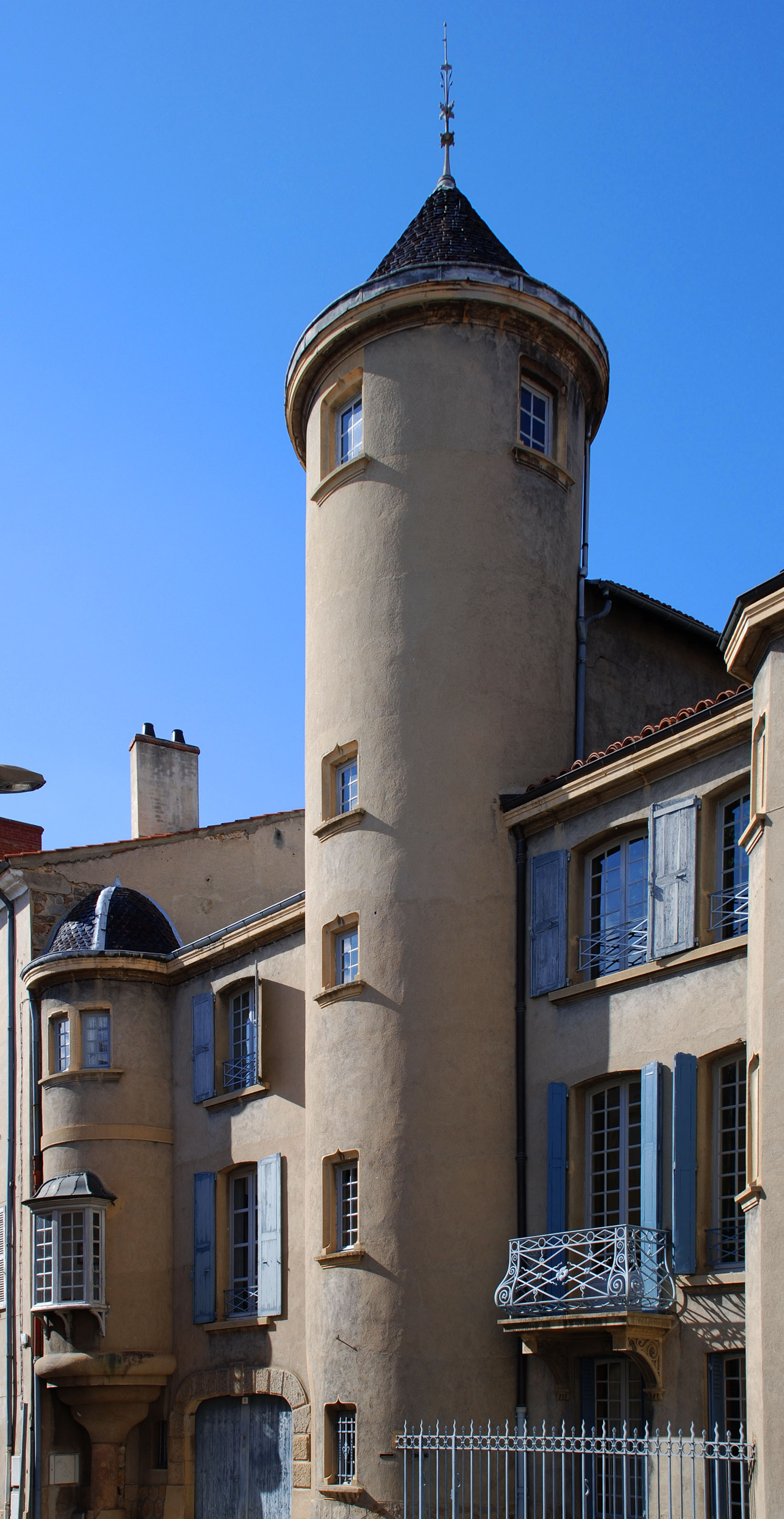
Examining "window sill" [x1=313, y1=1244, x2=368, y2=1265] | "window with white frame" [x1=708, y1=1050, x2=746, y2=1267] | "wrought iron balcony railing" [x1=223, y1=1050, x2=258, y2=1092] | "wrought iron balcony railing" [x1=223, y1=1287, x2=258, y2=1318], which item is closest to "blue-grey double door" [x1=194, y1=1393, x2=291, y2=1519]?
"wrought iron balcony railing" [x1=223, y1=1287, x2=258, y2=1318]

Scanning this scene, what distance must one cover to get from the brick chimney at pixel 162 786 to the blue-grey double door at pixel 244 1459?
12.2 m

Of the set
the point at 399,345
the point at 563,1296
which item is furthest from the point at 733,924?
the point at 399,345

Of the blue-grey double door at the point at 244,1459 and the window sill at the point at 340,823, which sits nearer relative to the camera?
the window sill at the point at 340,823

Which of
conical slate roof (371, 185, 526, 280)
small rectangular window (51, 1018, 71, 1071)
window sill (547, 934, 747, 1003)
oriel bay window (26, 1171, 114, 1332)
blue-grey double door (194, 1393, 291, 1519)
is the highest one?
conical slate roof (371, 185, 526, 280)

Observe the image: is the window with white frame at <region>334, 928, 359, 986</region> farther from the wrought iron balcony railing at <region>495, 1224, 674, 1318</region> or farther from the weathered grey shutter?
the weathered grey shutter

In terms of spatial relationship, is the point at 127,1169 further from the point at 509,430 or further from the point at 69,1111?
the point at 509,430

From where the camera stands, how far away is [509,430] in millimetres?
22016

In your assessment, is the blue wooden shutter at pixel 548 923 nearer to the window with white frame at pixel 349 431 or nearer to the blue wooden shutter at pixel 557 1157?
the blue wooden shutter at pixel 557 1157

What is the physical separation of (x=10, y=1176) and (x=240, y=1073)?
566 cm

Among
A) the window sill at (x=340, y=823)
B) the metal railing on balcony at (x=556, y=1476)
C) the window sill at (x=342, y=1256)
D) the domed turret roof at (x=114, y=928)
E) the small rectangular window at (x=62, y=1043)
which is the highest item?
the window sill at (x=340, y=823)

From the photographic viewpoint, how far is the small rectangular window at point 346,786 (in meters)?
21.7

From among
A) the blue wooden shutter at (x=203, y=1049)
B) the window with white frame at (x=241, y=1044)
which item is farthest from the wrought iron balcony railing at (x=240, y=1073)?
the blue wooden shutter at (x=203, y=1049)

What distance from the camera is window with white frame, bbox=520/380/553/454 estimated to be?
22625 mm

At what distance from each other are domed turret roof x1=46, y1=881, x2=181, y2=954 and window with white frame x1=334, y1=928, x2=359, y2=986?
245 inches
